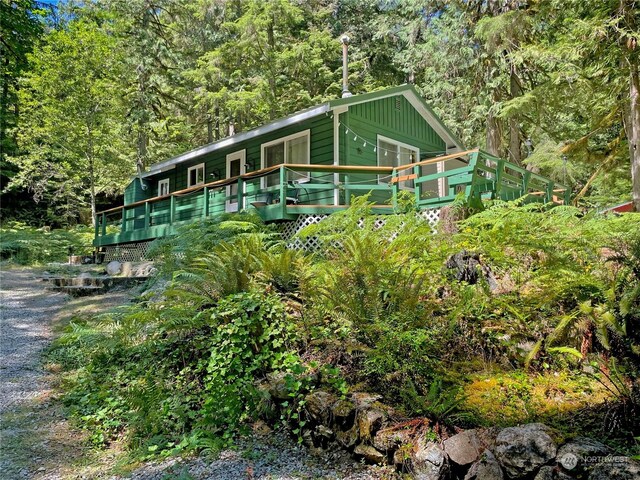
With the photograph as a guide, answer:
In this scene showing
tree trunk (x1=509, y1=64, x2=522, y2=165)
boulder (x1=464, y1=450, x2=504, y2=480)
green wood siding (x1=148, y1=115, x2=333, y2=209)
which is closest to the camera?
boulder (x1=464, y1=450, x2=504, y2=480)

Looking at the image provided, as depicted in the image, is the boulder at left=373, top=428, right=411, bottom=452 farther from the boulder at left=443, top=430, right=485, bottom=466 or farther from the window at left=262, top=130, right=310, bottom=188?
the window at left=262, top=130, right=310, bottom=188

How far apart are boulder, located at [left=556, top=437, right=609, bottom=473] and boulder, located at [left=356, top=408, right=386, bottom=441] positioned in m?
1.14

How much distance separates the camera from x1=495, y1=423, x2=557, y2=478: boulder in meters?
2.31

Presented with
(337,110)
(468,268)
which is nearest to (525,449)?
(468,268)

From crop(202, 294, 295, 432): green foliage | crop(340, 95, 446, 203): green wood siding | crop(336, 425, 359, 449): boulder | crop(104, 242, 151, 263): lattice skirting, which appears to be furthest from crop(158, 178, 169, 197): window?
crop(336, 425, 359, 449): boulder

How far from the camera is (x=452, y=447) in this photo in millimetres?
2588

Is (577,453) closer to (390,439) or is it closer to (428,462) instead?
(428,462)

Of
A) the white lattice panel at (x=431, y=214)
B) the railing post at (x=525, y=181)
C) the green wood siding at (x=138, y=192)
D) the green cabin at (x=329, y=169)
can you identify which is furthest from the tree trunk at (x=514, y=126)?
the green wood siding at (x=138, y=192)

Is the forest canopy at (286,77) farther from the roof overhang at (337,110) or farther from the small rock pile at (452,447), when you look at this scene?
the small rock pile at (452,447)

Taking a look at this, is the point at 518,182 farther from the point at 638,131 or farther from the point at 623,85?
the point at 623,85

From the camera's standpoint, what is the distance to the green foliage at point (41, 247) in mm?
13805

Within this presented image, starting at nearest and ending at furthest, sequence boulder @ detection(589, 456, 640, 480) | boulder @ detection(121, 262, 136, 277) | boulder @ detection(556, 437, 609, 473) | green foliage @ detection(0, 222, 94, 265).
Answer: boulder @ detection(589, 456, 640, 480) < boulder @ detection(556, 437, 609, 473) < boulder @ detection(121, 262, 136, 277) < green foliage @ detection(0, 222, 94, 265)

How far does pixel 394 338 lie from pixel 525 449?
3.89 feet

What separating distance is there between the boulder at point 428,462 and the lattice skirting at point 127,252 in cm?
1055
